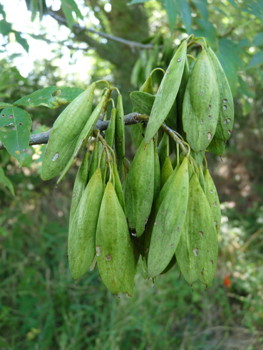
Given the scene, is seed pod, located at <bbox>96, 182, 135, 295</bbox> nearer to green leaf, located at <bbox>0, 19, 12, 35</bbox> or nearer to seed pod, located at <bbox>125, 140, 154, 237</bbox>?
seed pod, located at <bbox>125, 140, 154, 237</bbox>

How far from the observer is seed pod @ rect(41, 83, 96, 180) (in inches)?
23.8

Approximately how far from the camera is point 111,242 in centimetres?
57

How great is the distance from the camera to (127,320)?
2287 mm

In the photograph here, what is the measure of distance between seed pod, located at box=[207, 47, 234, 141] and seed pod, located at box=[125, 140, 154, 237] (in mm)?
165

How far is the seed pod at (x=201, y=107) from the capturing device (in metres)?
0.60

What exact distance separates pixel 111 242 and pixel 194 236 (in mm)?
158

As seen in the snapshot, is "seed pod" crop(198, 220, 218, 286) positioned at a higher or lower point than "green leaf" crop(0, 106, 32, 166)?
lower

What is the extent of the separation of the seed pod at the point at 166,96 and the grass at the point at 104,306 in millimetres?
1703

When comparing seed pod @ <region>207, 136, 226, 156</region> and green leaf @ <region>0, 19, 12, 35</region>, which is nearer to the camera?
seed pod @ <region>207, 136, 226, 156</region>

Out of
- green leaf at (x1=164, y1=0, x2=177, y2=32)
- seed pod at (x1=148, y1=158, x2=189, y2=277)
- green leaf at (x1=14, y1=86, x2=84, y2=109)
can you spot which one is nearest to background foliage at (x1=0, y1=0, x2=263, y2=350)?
green leaf at (x1=164, y1=0, x2=177, y2=32)

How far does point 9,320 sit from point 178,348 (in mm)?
1355

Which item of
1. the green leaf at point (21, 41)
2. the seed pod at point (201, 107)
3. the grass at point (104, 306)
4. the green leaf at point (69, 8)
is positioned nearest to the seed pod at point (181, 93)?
the seed pod at point (201, 107)

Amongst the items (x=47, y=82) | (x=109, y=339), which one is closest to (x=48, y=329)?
(x=109, y=339)

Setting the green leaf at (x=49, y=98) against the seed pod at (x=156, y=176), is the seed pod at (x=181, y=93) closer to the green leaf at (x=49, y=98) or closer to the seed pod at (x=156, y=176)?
the seed pod at (x=156, y=176)
